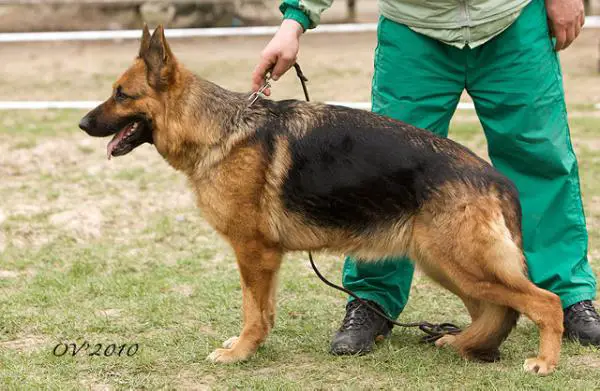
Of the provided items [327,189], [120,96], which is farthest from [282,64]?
[120,96]

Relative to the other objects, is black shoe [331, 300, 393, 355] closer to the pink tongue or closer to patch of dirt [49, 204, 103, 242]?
the pink tongue

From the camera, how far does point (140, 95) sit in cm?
414

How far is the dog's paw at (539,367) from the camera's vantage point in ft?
13.1

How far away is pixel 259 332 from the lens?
4.33 m

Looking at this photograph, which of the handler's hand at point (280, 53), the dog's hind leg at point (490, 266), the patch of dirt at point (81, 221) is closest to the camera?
the dog's hind leg at point (490, 266)

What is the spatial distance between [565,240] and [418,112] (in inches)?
38.8

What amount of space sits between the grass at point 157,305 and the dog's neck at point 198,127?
93 centimetres

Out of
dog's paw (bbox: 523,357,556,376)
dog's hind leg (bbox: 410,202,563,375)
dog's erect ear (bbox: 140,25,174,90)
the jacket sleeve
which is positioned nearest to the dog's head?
dog's erect ear (bbox: 140,25,174,90)

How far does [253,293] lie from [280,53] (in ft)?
3.66

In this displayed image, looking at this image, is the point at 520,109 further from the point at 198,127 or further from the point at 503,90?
the point at 198,127

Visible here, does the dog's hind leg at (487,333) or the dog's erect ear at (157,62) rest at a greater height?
the dog's erect ear at (157,62)

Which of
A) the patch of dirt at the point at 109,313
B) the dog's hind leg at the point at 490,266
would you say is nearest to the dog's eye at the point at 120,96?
the patch of dirt at the point at 109,313

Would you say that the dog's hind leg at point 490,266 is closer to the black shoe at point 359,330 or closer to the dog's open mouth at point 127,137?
the black shoe at point 359,330

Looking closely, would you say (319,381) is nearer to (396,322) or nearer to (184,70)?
(396,322)
